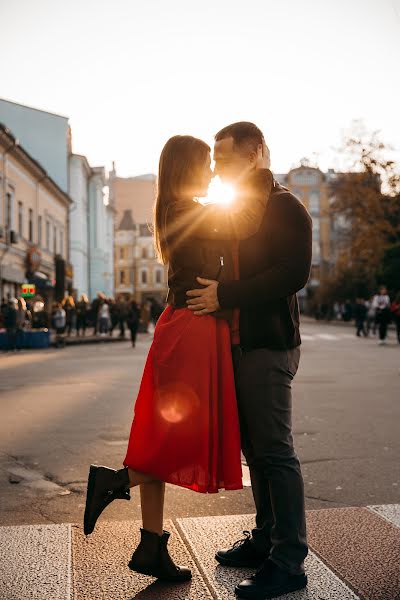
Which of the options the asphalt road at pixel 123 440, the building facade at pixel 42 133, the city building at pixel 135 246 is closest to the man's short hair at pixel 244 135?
the asphalt road at pixel 123 440

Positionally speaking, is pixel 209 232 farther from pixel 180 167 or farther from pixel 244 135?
pixel 244 135

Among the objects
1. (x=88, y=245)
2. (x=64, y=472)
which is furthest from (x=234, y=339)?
(x=88, y=245)

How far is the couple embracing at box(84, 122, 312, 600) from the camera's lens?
320cm

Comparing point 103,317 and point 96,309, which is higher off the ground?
point 96,309

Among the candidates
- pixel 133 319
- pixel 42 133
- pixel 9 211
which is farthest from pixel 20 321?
pixel 42 133

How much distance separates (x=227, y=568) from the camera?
346 cm

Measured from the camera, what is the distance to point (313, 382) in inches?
495

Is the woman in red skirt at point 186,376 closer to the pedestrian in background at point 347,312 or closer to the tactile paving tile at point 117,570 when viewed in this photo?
the tactile paving tile at point 117,570

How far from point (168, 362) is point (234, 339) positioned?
11.2 inches

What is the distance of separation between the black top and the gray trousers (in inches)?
3.2

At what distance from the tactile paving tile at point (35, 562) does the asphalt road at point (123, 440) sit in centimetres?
47

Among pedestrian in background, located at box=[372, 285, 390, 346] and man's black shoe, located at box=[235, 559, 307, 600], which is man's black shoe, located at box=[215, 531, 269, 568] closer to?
man's black shoe, located at box=[235, 559, 307, 600]

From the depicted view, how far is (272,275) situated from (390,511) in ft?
6.20

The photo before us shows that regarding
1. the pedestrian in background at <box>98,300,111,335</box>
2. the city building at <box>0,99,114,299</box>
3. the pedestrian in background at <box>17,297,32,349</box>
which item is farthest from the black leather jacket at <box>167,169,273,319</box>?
the city building at <box>0,99,114,299</box>
